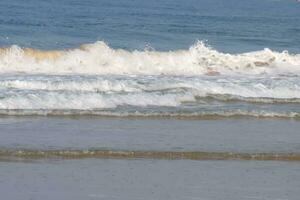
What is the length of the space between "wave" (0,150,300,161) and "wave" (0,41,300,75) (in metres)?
10.3

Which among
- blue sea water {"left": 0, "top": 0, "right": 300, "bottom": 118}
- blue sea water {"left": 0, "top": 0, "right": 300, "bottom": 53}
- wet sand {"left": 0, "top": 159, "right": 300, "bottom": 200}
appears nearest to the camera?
wet sand {"left": 0, "top": 159, "right": 300, "bottom": 200}

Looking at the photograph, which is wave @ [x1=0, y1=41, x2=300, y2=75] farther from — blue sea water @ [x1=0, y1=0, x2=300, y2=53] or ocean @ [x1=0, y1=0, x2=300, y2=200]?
blue sea water @ [x1=0, y1=0, x2=300, y2=53]

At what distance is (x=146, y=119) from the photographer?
16.2m

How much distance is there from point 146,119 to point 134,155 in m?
3.34

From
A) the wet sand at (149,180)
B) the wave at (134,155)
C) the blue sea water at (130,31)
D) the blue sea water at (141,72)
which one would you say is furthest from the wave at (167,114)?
the blue sea water at (130,31)

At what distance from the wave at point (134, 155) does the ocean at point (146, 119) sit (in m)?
0.02

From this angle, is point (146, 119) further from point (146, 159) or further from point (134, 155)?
point (146, 159)

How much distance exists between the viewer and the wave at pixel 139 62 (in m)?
23.9

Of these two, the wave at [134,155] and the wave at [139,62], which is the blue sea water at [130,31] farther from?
the wave at [134,155]

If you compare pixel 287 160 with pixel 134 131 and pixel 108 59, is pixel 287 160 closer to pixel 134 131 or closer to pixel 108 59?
pixel 134 131

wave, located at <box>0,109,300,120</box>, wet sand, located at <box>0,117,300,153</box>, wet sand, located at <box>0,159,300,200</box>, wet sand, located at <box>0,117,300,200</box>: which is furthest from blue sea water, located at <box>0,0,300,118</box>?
wet sand, located at <box>0,159,300,200</box>

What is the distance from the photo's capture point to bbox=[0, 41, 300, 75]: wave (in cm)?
2394

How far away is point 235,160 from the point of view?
12898mm

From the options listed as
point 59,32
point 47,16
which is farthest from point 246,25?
point 59,32
